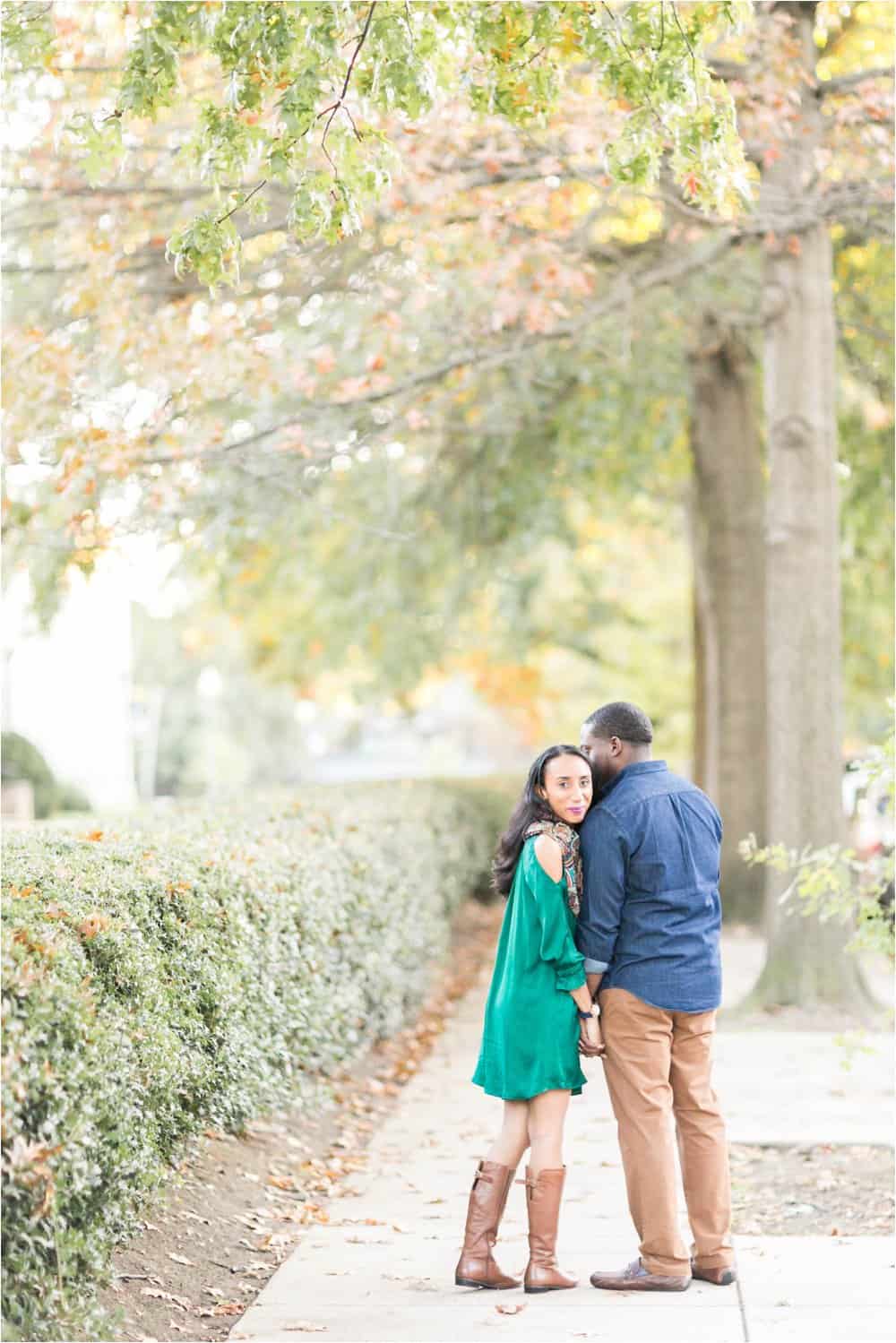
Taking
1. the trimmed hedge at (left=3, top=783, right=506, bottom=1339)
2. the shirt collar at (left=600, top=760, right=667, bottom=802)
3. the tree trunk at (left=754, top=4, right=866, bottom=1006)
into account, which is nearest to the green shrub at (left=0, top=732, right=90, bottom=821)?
the trimmed hedge at (left=3, top=783, right=506, bottom=1339)

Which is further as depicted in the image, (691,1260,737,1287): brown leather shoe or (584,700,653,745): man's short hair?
(584,700,653,745): man's short hair

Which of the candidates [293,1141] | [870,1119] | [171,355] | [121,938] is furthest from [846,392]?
[121,938]

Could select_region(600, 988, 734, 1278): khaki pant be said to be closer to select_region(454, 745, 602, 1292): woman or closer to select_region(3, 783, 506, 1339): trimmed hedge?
select_region(454, 745, 602, 1292): woman

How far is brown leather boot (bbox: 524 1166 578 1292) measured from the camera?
491 centimetres

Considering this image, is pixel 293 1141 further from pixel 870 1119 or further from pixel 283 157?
pixel 283 157

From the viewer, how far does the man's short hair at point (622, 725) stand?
17.0ft

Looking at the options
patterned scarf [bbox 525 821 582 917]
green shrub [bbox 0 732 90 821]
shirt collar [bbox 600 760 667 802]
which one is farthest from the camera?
green shrub [bbox 0 732 90 821]

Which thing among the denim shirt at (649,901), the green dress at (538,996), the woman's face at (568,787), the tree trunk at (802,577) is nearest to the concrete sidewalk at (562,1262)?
the green dress at (538,996)

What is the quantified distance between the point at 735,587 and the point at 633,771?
33.4 feet

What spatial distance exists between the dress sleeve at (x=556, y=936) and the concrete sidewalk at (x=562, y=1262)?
105 cm

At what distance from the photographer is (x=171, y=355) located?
924 cm

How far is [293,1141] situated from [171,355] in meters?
4.80

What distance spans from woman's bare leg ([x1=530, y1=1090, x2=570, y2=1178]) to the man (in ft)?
0.62

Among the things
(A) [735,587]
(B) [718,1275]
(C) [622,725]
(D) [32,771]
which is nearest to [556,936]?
(C) [622,725]
